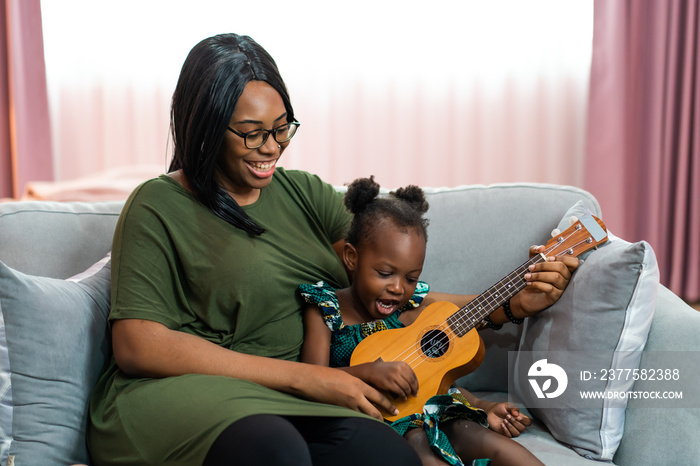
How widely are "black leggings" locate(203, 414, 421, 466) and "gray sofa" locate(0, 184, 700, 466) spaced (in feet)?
1.35

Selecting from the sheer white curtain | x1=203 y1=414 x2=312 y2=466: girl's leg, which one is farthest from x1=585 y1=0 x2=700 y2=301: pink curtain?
x1=203 y1=414 x2=312 y2=466: girl's leg

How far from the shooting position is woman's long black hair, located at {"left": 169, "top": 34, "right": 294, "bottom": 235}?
4.33 feet

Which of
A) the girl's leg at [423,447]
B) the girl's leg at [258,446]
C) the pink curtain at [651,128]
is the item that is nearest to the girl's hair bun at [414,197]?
the girl's leg at [423,447]

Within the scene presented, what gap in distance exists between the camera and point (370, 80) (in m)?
→ 3.10

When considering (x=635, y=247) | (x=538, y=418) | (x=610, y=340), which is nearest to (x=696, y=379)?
(x=610, y=340)

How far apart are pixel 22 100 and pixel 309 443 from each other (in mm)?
2559

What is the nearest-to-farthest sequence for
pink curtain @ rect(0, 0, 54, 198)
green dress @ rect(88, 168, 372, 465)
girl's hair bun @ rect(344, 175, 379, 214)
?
1. green dress @ rect(88, 168, 372, 465)
2. girl's hair bun @ rect(344, 175, 379, 214)
3. pink curtain @ rect(0, 0, 54, 198)

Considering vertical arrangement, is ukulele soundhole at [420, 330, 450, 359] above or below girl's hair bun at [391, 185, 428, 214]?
below

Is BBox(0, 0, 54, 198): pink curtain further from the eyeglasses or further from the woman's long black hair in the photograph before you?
the eyeglasses

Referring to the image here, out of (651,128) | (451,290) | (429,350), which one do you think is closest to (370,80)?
(651,128)

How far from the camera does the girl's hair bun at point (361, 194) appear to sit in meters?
1.56

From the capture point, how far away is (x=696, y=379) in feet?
4.11

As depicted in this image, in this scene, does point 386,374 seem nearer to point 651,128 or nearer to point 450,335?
point 450,335

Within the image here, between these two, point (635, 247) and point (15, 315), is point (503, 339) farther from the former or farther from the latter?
point (15, 315)
